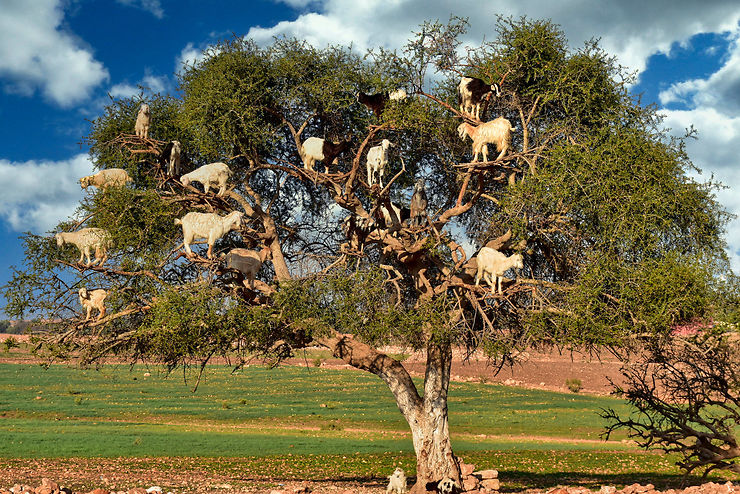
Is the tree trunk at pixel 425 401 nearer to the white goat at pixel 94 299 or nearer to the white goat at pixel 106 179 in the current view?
the white goat at pixel 94 299

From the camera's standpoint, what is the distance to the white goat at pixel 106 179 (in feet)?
58.3

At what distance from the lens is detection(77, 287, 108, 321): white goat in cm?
1653

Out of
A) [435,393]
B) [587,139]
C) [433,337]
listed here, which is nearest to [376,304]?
[433,337]

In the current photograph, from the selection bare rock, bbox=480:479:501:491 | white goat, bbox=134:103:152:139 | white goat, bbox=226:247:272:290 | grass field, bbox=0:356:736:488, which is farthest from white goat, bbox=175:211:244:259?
bare rock, bbox=480:479:501:491

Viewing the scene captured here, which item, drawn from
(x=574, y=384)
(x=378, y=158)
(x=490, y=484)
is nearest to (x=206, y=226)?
(x=378, y=158)

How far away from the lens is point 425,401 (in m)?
18.1

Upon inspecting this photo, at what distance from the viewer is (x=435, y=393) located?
18.0 m

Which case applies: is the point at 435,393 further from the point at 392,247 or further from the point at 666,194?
the point at 666,194

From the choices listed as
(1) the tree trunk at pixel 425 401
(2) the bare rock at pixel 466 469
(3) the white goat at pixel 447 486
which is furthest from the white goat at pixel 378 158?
(2) the bare rock at pixel 466 469

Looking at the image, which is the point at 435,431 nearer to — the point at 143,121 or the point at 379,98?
the point at 379,98

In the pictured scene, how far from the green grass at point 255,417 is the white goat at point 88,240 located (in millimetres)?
4687

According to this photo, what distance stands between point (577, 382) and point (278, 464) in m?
50.5

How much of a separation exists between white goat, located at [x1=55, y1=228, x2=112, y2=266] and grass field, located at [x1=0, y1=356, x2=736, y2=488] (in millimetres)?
3270

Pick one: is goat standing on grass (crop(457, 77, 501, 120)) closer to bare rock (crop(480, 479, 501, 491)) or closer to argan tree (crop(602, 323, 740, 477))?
argan tree (crop(602, 323, 740, 477))
